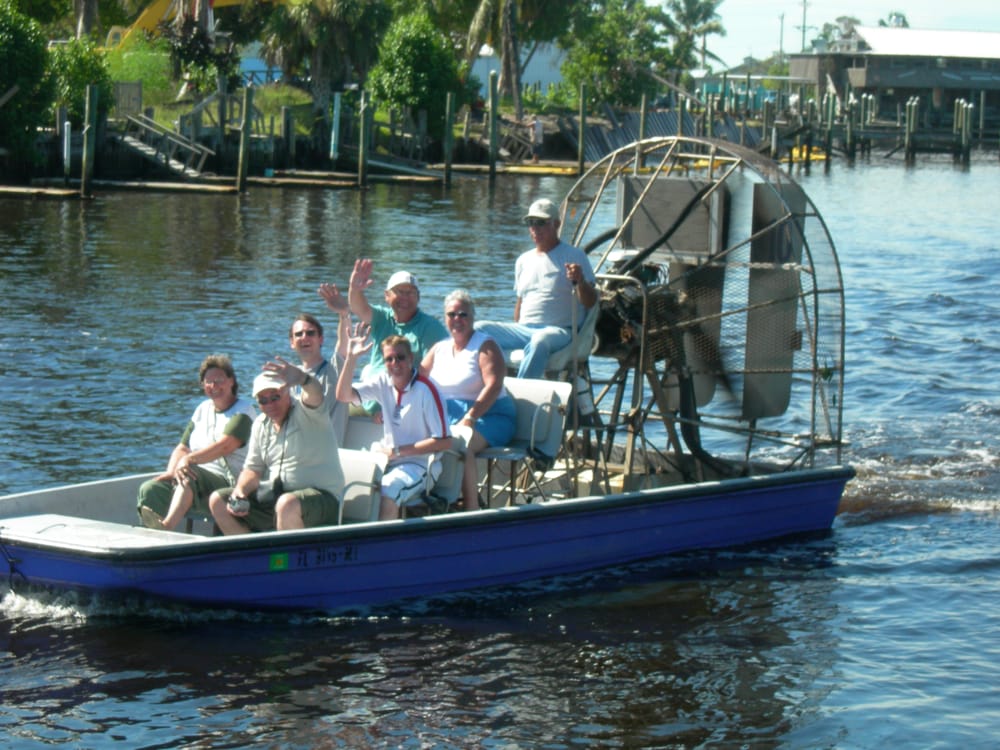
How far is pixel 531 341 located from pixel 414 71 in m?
47.4

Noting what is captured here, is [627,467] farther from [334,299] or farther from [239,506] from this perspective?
[239,506]

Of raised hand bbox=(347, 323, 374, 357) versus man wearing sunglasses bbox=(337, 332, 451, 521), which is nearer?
raised hand bbox=(347, 323, 374, 357)

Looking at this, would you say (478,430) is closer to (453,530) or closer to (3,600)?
(453,530)

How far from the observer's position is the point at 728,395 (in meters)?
12.3

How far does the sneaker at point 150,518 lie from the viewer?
10047mm

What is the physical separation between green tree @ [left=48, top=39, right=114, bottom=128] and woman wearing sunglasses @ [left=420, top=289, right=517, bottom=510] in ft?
112

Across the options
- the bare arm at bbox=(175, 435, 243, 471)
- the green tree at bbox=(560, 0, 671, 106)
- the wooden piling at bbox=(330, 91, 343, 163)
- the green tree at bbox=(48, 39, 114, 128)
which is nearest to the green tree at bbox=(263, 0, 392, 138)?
the wooden piling at bbox=(330, 91, 343, 163)

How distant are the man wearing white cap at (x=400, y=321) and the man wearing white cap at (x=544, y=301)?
1.58ft

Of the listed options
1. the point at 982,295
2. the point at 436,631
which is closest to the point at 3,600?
the point at 436,631

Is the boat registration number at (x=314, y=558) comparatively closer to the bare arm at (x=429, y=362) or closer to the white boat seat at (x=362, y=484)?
the white boat seat at (x=362, y=484)

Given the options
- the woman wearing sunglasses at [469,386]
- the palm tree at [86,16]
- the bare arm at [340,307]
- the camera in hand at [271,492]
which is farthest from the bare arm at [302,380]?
the palm tree at [86,16]

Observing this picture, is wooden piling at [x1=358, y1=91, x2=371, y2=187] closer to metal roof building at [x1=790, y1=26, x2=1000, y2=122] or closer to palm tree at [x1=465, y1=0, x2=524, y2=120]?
palm tree at [x1=465, y1=0, x2=524, y2=120]

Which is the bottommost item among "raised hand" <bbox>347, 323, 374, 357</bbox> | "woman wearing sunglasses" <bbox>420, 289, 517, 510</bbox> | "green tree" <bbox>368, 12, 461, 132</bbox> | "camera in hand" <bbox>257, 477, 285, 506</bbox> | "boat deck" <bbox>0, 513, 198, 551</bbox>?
"boat deck" <bbox>0, 513, 198, 551</bbox>

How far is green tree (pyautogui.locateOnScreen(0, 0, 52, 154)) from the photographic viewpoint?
3925 cm
